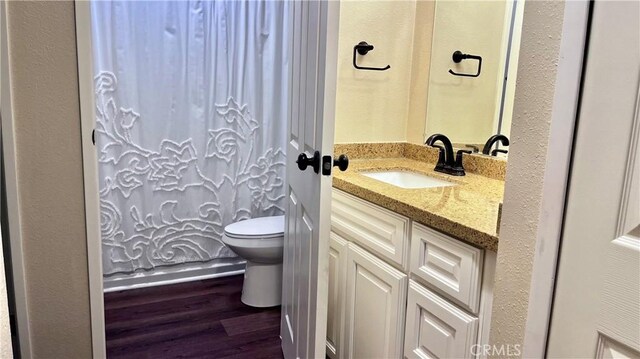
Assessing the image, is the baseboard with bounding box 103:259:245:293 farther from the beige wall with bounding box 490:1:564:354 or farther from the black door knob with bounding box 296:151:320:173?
the beige wall with bounding box 490:1:564:354

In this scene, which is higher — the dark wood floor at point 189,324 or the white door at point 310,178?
the white door at point 310,178

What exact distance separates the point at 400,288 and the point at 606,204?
2.72ft

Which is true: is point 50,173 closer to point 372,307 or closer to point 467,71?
point 372,307

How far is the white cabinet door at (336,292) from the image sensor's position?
176cm

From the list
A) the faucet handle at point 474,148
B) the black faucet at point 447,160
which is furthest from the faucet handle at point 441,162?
the faucet handle at point 474,148

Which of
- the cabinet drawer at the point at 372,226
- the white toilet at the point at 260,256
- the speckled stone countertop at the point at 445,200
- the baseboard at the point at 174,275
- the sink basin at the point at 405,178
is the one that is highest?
the speckled stone countertop at the point at 445,200

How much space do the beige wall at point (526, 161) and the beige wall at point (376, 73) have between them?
4.79 feet

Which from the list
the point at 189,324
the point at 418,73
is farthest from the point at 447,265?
the point at 189,324

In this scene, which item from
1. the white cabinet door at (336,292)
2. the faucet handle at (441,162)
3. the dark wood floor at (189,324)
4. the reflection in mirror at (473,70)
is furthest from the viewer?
the dark wood floor at (189,324)

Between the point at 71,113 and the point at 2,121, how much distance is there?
17 cm

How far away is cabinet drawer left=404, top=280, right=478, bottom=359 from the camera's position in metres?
1.19

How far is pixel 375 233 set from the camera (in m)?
1.56

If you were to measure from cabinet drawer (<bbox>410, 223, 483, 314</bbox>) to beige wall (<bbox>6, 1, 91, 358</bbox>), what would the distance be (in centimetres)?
102

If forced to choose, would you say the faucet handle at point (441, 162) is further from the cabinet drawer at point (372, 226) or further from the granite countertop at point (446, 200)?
the cabinet drawer at point (372, 226)
